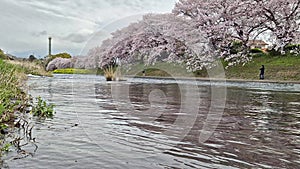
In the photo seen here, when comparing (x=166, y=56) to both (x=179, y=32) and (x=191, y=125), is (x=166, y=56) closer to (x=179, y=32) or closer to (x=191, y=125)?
(x=179, y=32)

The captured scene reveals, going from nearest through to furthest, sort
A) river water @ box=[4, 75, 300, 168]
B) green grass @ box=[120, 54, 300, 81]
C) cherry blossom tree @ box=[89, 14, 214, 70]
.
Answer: river water @ box=[4, 75, 300, 168]
green grass @ box=[120, 54, 300, 81]
cherry blossom tree @ box=[89, 14, 214, 70]

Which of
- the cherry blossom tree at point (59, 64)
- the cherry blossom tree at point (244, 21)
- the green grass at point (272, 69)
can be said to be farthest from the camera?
the cherry blossom tree at point (59, 64)

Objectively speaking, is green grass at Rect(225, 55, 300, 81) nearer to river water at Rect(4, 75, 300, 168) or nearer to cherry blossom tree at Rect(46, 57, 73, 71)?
river water at Rect(4, 75, 300, 168)

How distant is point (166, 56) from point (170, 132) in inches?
1211

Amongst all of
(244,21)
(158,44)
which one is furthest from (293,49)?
(158,44)

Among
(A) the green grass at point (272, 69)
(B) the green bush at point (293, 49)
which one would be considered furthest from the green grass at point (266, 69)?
(B) the green bush at point (293, 49)

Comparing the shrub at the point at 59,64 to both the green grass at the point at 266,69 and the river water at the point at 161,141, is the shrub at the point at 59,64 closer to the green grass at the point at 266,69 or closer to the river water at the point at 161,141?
the green grass at the point at 266,69

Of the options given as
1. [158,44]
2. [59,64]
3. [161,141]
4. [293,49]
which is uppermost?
[158,44]

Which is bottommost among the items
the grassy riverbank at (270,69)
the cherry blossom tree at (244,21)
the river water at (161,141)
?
the river water at (161,141)

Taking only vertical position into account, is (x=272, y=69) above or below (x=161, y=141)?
above

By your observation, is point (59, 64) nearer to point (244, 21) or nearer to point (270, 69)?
point (244, 21)

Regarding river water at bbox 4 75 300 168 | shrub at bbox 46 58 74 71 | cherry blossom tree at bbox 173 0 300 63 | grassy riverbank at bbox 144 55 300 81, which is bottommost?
river water at bbox 4 75 300 168

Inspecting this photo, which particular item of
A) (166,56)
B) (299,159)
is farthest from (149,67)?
(299,159)

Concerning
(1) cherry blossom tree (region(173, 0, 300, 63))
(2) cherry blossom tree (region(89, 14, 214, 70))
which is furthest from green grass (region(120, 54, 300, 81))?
(2) cherry blossom tree (region(89, 14, 214, 70))
